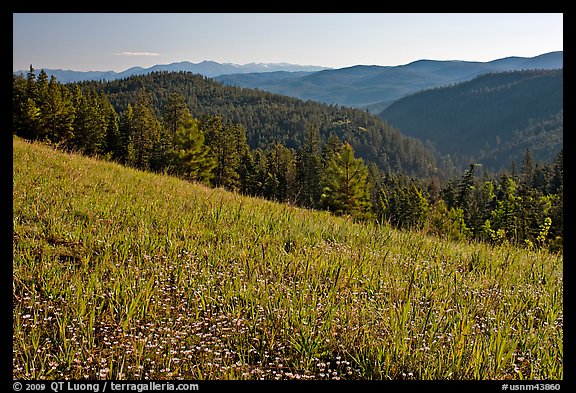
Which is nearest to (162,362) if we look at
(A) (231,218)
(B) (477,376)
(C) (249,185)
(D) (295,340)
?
(D) (295,340)

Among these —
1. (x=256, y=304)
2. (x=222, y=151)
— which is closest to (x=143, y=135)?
(x=222, y=151)

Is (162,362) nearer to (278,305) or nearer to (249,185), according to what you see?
(278,305)

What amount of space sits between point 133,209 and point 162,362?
416cm

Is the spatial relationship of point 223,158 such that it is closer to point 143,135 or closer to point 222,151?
point 222,151

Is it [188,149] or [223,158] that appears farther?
[223,158]

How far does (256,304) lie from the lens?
374 cm

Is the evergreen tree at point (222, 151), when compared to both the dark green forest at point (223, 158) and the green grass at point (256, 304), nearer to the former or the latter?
the dark green forest at point (223, 158)

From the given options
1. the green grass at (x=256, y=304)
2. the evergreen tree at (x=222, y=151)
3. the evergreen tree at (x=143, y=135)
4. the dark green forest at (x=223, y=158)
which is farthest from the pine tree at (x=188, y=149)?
the green grass at (x=256, y=304)

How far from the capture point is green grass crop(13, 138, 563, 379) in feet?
9.59

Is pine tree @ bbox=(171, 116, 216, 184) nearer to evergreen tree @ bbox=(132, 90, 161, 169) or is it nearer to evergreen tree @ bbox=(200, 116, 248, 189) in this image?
evergreen tree @ bbox=(200, 116, 248, 189)

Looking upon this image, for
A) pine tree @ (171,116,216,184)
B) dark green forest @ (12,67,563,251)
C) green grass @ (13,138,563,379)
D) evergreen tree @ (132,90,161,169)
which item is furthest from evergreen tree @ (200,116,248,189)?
green grass @ (13,138,563,379)

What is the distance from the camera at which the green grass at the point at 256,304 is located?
2922 millimetres

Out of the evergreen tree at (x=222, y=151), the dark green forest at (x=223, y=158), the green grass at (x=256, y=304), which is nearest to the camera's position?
the green grass at (x=256, y=304)

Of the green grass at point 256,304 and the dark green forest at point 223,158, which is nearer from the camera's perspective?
the green grass at point 256,304
